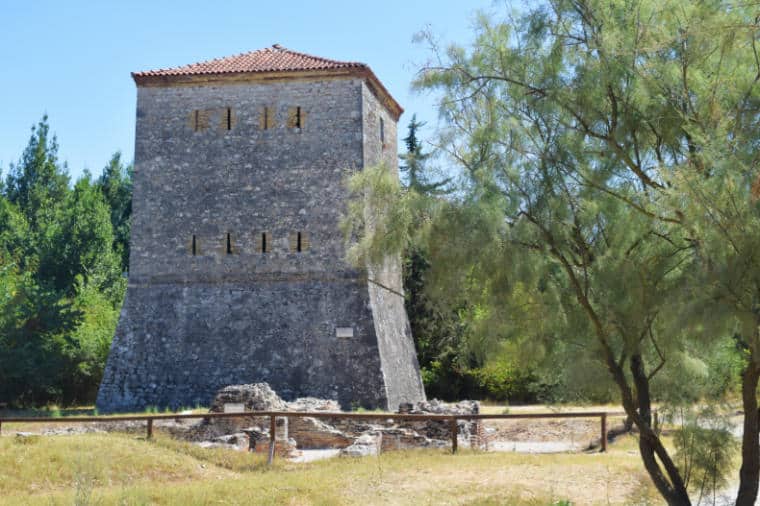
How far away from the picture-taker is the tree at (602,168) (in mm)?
7785

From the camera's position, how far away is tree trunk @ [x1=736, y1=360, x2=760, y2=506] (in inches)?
313

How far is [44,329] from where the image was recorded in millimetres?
26547

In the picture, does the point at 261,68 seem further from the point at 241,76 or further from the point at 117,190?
the point at 117,190

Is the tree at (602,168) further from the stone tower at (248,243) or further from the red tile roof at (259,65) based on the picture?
the red tile roof at (259,65)

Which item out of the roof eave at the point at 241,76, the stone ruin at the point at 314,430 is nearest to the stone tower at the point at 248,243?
→ the roof eave at the point at 241,76

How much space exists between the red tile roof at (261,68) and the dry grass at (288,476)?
11138mm

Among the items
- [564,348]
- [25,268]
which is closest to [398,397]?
[564,348]

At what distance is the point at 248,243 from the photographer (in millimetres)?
21078

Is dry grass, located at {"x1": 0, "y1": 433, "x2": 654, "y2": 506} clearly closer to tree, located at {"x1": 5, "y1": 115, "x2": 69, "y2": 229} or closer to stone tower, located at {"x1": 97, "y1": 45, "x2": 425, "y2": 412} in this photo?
stone tower, located at {"x1": 97, "y1": 45, "x2": 425, "y2": 412}

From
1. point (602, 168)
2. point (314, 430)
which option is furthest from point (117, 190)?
point (602, 168)

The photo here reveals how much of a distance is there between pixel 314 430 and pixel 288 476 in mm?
5045

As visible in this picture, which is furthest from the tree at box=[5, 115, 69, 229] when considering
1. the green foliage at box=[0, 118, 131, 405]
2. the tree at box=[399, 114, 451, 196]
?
the tree at box=[399, 114, 451, 196]

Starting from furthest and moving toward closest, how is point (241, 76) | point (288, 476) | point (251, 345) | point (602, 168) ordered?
point (241, 76) → point (251, 345) → point (288, 476) → point (602, 168)

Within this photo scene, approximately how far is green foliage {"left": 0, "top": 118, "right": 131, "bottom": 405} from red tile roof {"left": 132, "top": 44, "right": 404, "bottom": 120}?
9.19 metres
